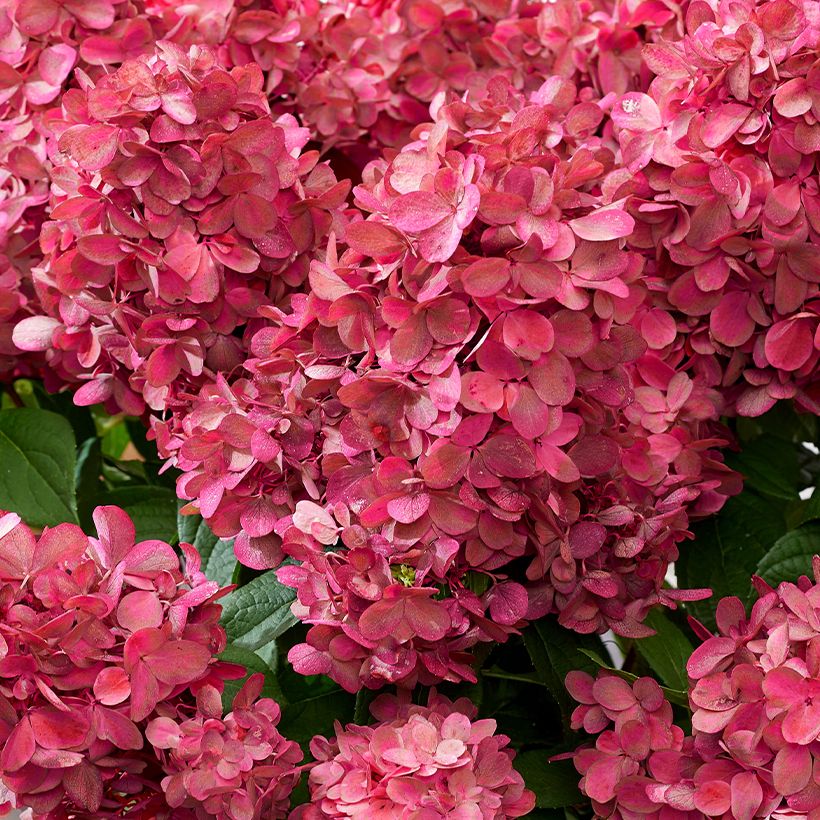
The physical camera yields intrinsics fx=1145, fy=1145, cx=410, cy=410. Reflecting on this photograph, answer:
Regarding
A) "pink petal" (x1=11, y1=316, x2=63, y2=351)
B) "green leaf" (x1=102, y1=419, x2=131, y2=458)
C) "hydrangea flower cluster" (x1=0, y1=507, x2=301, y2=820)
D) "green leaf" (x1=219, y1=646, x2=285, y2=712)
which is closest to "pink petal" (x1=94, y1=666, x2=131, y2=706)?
"hydrangea flower cluster" (x1=0, y1=507, x2=301, y2=820)

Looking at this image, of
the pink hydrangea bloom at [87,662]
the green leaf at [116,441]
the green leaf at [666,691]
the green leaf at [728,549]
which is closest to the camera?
the pink hydrangea bloom at [87,662]

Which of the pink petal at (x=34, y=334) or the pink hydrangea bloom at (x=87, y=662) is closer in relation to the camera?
the pink hydrangea bloom at (x=87, y=662)

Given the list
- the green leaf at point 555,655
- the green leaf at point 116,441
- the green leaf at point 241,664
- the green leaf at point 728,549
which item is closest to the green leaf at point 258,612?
the green leaf at point 241,664

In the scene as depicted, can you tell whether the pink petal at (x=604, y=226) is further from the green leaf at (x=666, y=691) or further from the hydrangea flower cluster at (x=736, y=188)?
the green leaf at (x=666, y=691)

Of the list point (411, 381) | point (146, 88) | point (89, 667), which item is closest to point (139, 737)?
point (89, 667)

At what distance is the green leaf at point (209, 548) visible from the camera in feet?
1.87

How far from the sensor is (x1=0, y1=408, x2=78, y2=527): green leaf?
63 centimetres

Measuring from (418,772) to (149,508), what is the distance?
0.32 metres

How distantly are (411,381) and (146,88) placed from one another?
6.9 inches

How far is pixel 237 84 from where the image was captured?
50cm

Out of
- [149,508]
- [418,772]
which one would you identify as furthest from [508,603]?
[149,508]

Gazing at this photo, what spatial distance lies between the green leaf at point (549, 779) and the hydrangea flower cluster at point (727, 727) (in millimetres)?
34

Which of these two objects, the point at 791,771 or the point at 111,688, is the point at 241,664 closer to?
the point at 111,688

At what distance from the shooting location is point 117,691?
387mm
